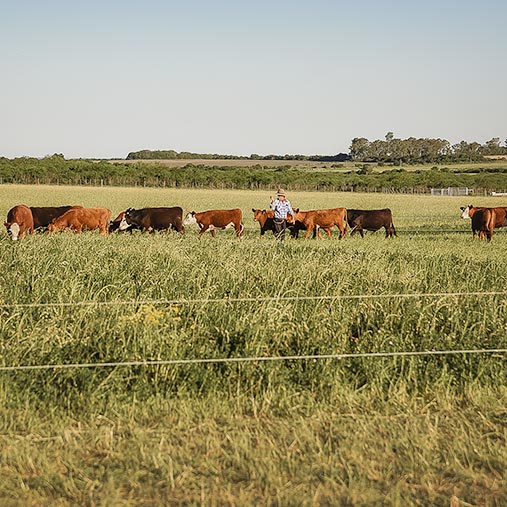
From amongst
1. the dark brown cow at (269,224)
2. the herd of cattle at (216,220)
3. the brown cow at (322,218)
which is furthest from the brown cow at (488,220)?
the dark brown cow at (269,224)

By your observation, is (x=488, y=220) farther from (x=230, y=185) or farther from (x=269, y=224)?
(x=230, y=185)

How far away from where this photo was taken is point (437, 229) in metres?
29.9

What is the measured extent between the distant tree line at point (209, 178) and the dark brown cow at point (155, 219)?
246 ft

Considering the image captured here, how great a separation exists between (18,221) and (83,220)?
317cm

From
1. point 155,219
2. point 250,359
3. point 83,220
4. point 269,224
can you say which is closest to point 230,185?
point 155,219

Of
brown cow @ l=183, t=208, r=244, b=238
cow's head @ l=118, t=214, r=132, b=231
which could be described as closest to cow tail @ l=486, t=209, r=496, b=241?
brown cow @ l=183, t=208, r=244, b=238

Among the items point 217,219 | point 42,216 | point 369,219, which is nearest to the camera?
point 42,216

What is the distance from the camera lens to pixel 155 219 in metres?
25.5

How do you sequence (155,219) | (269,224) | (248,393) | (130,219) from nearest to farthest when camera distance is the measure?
(248,393), (269,224), (130,219), (155,219)

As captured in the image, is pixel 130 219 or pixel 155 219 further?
pixel 155 219

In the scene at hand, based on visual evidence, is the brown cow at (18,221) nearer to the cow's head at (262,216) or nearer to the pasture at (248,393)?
the cow's head at (262,216)

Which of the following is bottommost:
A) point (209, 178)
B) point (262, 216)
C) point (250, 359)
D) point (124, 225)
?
point (124, 225)

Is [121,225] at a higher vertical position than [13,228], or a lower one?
lower

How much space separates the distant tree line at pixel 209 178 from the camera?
98.9m
